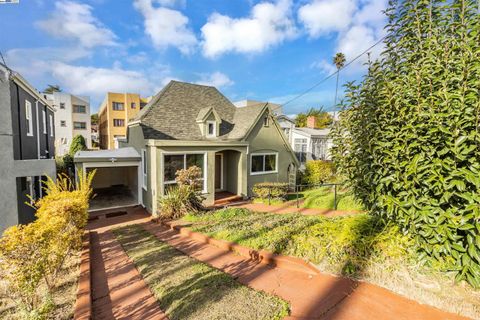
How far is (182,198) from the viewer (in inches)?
450

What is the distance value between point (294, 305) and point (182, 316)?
190cm

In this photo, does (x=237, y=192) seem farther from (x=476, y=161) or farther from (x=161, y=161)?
(x=476, y=161)

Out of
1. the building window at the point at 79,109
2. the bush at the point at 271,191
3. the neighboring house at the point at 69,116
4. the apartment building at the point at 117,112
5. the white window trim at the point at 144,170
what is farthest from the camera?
the apartment building at the point at 117,112

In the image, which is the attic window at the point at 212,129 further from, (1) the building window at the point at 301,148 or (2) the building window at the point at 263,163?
(1) the building window at the point at 301,148

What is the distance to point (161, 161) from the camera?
12031mm

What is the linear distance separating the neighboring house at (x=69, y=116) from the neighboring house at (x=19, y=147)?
33954 millimetres

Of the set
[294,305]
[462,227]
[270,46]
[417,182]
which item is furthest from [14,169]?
[270,46]

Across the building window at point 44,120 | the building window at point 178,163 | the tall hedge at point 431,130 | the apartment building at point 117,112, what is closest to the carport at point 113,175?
the building window at point 178,163

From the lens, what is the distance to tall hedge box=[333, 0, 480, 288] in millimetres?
3598

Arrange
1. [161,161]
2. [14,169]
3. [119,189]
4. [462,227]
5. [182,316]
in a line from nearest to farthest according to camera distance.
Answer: [462,227]
[182,316]
[14,169]
[161,161]
[119,189]

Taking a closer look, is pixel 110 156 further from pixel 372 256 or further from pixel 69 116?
pixel 69 116

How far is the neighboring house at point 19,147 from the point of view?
8023 mm

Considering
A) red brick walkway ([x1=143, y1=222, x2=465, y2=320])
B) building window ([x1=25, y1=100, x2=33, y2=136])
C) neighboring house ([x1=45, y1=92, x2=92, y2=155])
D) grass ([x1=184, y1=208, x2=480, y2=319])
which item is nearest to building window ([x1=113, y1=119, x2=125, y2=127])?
neighboring house ([x1=45, y1=92, x2=92, y2=155])

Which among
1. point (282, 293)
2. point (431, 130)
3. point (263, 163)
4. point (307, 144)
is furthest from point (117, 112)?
point (431, 130)
